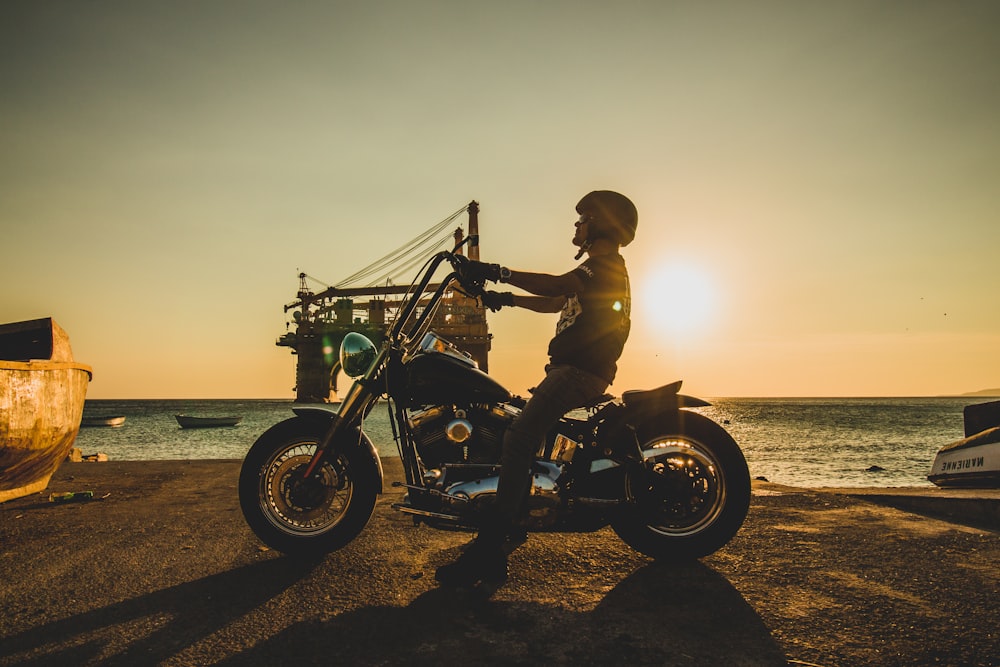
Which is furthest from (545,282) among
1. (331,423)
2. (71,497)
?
(71,497)

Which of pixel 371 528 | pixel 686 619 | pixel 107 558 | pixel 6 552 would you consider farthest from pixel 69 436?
pixel 686 619

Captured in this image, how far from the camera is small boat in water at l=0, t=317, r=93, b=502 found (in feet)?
15.2

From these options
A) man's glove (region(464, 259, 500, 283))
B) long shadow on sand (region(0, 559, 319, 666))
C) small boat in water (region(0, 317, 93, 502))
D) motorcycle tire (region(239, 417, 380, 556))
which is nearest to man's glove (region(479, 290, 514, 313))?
man's glove (region(464, 259, 500, 283))

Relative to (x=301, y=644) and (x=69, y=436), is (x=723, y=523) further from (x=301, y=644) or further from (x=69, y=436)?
(x=69, y=436)

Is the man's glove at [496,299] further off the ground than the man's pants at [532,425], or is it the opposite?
the man's glove at [496,299]

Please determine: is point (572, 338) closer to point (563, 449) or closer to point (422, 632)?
point (563, 449)

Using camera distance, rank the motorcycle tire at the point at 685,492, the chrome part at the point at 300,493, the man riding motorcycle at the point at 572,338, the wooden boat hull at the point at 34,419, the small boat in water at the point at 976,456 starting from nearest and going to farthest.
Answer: the man riding motorcycle at the point at 572,338
the motorcycle tire at the point at 685,492
the chrome part at the point at 300,493
the wooden boat hull at the point at 34,419
the small boat in water at the point at 976,456

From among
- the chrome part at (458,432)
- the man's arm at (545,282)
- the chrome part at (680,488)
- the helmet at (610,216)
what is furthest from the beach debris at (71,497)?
the helmet at (610,216)

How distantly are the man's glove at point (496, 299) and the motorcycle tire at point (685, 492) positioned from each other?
120cm

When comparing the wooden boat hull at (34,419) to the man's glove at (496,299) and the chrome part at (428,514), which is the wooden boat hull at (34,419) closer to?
the chrome part at (428,514)

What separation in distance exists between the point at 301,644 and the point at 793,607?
2.21 m

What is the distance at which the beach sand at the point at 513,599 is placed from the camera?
6.96ft

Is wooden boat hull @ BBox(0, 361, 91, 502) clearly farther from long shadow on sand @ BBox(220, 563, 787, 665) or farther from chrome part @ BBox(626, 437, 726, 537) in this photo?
chrome part @ BBox(626, 437, 726, 537)

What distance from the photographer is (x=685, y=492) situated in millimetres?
3350
